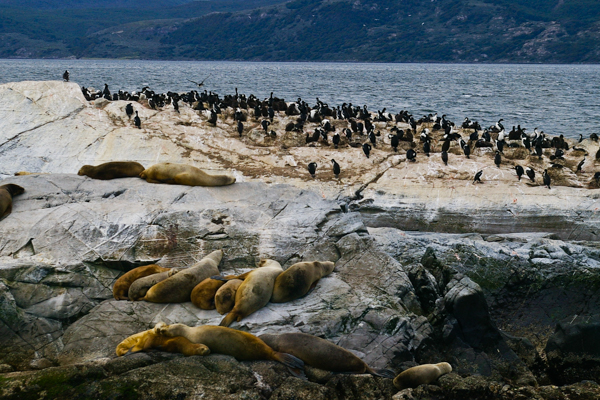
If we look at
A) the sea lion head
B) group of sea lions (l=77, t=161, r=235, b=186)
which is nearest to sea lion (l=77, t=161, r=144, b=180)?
group of sea lions (l=77, t=161, r=235, b=186)

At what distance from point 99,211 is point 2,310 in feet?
8.56

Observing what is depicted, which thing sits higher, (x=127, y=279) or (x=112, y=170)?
(x=112, y=170)

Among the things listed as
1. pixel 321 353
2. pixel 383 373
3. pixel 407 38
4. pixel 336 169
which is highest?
pixel 407 38

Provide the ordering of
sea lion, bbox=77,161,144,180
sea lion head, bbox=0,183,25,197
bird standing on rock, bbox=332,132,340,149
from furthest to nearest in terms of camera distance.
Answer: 1. bird standing on rock, bbox=332,132,340,149
2. sea lion, bbox=77,161,144,180
3. sea lion head, bbox=0,183,25,197

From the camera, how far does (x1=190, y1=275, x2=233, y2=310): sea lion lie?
7172mm

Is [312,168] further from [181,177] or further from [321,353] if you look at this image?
[321,353]

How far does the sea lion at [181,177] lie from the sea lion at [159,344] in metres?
4.83

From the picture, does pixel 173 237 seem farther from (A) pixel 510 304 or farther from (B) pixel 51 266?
(A) pixel 510 304

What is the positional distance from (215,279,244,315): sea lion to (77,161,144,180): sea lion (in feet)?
16.1

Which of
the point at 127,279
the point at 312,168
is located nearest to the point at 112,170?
the point at 127,279

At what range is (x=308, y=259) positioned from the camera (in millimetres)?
8523

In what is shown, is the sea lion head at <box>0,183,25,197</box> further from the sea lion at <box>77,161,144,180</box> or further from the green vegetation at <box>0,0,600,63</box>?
the green vegetation at <box>0,0,600,63</box>

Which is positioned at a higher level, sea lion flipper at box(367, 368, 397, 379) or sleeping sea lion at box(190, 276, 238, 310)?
sleeping sea lion at box(190, 276, 238, 310)

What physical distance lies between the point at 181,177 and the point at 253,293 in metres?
4.36
